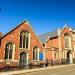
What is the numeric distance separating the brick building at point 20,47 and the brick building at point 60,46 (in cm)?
542

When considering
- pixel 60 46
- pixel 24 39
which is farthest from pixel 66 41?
pixel 24 39

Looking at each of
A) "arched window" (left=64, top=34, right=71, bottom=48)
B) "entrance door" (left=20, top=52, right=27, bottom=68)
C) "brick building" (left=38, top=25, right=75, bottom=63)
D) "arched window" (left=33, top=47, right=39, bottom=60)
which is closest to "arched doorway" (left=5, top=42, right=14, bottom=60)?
"entrance door" (left=20, top=52, right=27, bottom=68)

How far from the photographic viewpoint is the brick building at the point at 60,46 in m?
40.1

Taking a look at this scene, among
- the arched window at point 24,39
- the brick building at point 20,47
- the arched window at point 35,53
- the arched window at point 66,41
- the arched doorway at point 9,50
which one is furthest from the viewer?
the arched window at point 66,41

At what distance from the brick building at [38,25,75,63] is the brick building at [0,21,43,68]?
17.8 feet

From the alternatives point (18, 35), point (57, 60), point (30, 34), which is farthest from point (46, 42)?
point (18, 35)

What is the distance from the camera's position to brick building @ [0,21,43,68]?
29.9 meters

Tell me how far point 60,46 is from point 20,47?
12615 mm

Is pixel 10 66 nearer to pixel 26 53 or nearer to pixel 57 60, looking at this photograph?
pixel 26 53

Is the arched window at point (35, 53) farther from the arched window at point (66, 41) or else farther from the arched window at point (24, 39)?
the arched window at point (66, 41)

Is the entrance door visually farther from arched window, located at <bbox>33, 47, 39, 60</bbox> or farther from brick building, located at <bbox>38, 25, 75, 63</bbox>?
brick building, located at <bbox>38, 25, 75, 63</bbox>

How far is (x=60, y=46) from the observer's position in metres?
41.1

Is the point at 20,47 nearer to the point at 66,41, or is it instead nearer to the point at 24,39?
the point at 24,39

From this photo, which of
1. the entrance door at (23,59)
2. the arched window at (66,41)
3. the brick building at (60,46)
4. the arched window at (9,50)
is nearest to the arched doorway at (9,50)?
the arched window at (9,50)
